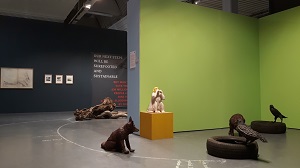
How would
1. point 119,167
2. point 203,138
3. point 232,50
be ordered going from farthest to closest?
point 232,50 < point 203,138 < point 119,167

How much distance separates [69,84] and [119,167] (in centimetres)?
966

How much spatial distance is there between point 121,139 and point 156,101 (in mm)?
1521

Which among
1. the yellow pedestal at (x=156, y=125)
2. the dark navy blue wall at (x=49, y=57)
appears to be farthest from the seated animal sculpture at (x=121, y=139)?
the dark navy blue wall at (x=49, y=57)

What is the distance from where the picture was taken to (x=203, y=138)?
17.1 ft

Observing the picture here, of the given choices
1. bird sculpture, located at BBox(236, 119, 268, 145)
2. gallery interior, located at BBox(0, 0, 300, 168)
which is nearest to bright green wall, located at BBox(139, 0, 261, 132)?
gallery interior, located at BBox(0, 0, 300, 168)

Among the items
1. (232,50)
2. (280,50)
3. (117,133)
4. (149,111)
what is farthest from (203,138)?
(280,50)

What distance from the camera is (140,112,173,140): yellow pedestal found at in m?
5.01

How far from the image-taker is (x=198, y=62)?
21.1ft

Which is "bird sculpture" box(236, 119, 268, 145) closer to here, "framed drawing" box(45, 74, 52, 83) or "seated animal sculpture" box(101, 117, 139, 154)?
"seated animal sculpture" box(101, 117, 139, 154)

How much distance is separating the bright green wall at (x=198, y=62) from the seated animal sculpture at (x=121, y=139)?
1.53m

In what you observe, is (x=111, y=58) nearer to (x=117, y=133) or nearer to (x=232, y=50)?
(x=232, y=50)

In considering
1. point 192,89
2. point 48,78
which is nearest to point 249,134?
point 192,89

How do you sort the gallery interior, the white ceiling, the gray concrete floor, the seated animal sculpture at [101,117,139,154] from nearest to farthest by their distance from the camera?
the gray concrete floor, the gallery interior, the seated animal sculpture at [101,117,139,154], the white ceiling

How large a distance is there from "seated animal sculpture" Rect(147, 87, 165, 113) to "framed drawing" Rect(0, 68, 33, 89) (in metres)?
8.13
